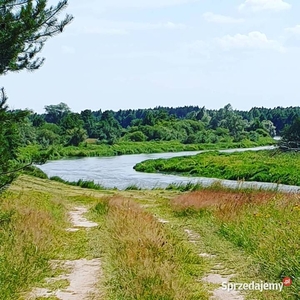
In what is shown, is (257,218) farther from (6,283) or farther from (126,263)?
(6,283)

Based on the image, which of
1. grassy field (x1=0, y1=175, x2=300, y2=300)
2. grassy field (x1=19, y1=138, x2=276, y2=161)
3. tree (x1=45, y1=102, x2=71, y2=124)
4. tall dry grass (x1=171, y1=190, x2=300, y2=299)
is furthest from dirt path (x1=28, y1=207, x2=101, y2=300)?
tree (x1=45, y1=102, x2=71, y2=124)

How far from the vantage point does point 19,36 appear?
754 centimetres

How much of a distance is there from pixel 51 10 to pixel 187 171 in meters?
41.8

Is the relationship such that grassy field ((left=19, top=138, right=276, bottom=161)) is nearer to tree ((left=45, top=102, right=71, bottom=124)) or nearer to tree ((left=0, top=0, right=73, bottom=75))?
tree ((left=45, top=102, right=71, bottom=124))

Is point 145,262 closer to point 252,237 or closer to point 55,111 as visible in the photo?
point 252,237

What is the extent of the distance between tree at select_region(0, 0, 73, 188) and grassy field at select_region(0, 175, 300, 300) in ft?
5.22

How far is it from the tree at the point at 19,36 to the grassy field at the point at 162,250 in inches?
62.6

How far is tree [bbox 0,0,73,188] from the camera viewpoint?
7410mm

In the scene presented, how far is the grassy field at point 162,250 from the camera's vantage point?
6.37 metres

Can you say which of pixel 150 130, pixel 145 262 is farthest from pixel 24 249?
pixel 150 130

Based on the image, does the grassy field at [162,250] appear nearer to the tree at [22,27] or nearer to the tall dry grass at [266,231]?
the tall dry grass at [266,231]

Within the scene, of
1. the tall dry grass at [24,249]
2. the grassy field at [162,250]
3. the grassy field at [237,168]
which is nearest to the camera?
the grassy field at [162,250]

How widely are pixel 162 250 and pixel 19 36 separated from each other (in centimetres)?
405

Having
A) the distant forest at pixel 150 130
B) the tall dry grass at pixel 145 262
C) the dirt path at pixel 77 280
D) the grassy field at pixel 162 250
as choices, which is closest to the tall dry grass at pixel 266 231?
the grassy field at pixel 162 250
